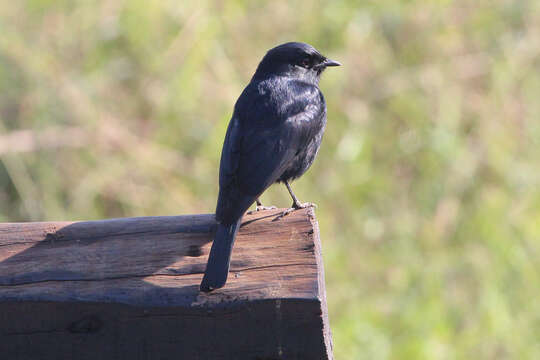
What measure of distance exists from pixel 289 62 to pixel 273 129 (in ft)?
2.34

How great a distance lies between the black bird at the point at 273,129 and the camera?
311 centimetres

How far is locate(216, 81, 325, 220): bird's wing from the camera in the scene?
10.1 feet

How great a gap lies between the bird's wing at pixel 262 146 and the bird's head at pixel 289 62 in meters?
0.28

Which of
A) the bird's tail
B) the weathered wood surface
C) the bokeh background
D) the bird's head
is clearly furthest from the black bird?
the bokeh background

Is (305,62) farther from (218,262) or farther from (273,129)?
(218,262)

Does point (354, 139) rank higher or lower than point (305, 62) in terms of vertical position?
higher

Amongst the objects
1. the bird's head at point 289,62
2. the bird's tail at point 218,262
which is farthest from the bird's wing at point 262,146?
the bird's tail at point 218,262

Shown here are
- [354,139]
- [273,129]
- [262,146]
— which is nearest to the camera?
[262,146]

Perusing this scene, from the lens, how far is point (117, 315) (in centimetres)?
196

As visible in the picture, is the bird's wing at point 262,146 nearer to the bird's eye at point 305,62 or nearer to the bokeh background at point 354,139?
the bird's eye at point 305,62

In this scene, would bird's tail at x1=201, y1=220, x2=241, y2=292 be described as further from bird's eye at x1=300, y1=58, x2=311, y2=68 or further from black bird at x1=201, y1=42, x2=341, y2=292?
bird's eye at x1=300, y1=58, x2=311, y2=68

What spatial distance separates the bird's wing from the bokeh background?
7.09 feet

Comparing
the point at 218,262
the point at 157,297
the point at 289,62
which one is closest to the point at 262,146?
the point at 289,62

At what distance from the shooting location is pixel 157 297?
6.41 ft
